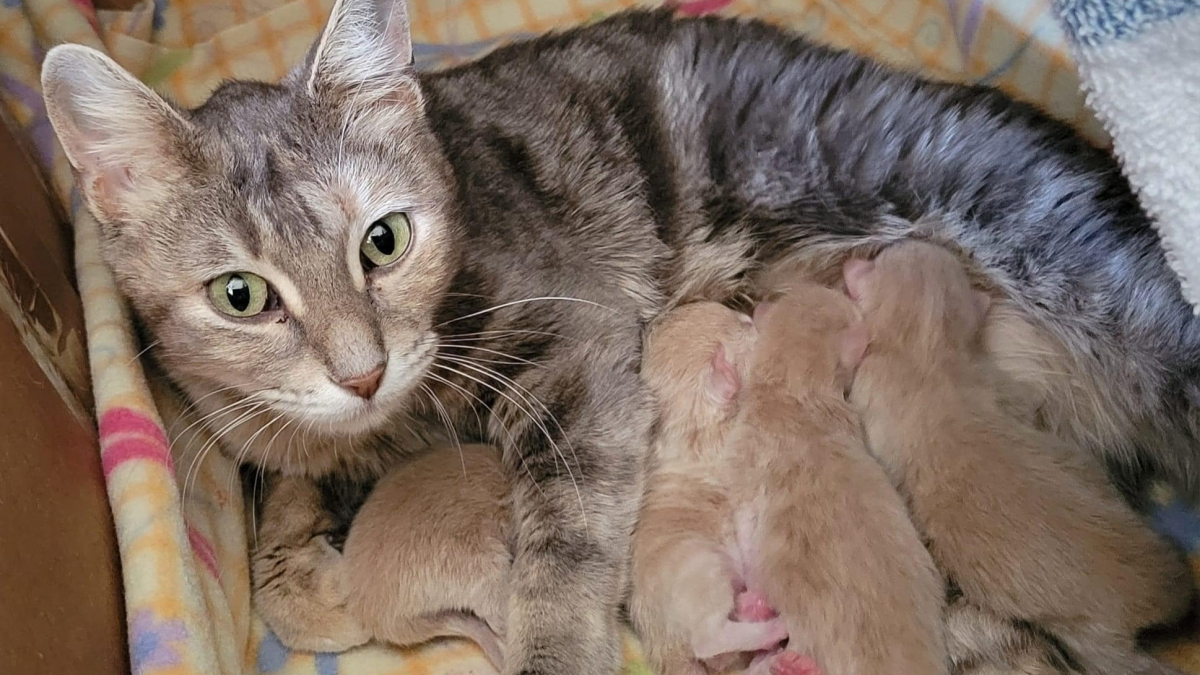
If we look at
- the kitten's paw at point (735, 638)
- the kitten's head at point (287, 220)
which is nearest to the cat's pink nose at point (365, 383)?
the kitten's head at point (287, 220)

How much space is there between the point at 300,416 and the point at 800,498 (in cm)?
61

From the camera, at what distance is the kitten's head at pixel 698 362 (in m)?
1.39

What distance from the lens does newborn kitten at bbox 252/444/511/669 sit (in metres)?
1.24

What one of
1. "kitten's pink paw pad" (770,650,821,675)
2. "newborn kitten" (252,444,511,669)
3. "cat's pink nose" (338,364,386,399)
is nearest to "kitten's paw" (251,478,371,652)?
"newborn kitten" (252,444,511,669)

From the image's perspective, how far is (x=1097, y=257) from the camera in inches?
52.3

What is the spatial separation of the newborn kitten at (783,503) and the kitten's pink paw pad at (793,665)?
13mm

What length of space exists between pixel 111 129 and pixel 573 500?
71 cm

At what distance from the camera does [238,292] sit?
113 cm

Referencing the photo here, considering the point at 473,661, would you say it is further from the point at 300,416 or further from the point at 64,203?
the point at 64,203

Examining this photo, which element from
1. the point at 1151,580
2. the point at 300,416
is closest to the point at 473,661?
the point at 300,416

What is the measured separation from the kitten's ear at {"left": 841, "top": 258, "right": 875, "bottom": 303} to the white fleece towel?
430 mm

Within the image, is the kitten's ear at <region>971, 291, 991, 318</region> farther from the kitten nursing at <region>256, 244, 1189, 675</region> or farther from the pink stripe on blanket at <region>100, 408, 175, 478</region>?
the pink stripe on blanket at <region>100, 408, 175, 478</region>

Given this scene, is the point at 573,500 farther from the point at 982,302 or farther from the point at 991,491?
the point at 982,302

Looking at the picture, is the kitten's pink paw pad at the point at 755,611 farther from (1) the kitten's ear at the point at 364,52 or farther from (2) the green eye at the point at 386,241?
(1) the kitten's ear at the point at 364,52
